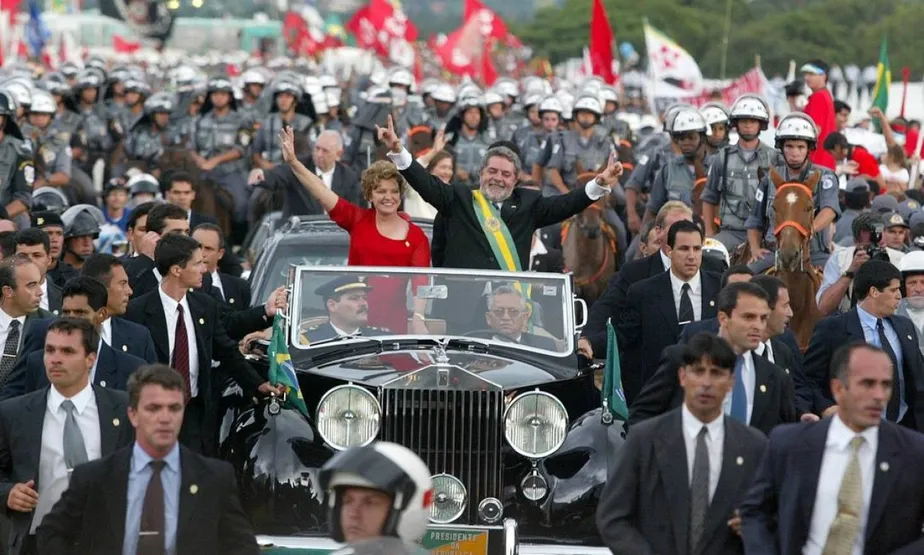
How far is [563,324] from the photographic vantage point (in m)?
12.3

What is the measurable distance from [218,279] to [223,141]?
45.4ft

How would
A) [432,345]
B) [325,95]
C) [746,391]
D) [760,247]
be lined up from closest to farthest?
1. [746,391]
2. [432,345]
3. [760,247]
4. [325,95]

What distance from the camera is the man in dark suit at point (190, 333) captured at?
1184 cm

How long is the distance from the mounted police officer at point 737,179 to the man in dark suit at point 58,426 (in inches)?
344

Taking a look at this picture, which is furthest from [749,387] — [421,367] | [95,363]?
[95,363]

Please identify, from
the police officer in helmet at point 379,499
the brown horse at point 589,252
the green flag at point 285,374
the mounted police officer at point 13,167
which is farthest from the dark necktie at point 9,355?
the brown horse at point 589,252

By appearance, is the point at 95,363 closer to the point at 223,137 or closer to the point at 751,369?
the point at 751,369

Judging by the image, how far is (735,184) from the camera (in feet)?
58.4

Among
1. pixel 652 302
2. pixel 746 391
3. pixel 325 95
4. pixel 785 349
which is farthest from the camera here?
pixel 325 95

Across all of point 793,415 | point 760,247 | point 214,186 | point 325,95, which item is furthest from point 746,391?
point 325,95

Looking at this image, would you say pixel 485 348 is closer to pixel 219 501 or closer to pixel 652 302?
pixel 652 302

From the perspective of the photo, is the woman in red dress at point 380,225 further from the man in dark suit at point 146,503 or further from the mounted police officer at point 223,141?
the mounted police officer at point 223,141

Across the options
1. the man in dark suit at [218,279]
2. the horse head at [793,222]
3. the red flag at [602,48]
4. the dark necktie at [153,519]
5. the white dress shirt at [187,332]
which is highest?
the red flag at [602,48]

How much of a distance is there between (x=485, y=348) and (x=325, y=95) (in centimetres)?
1752
